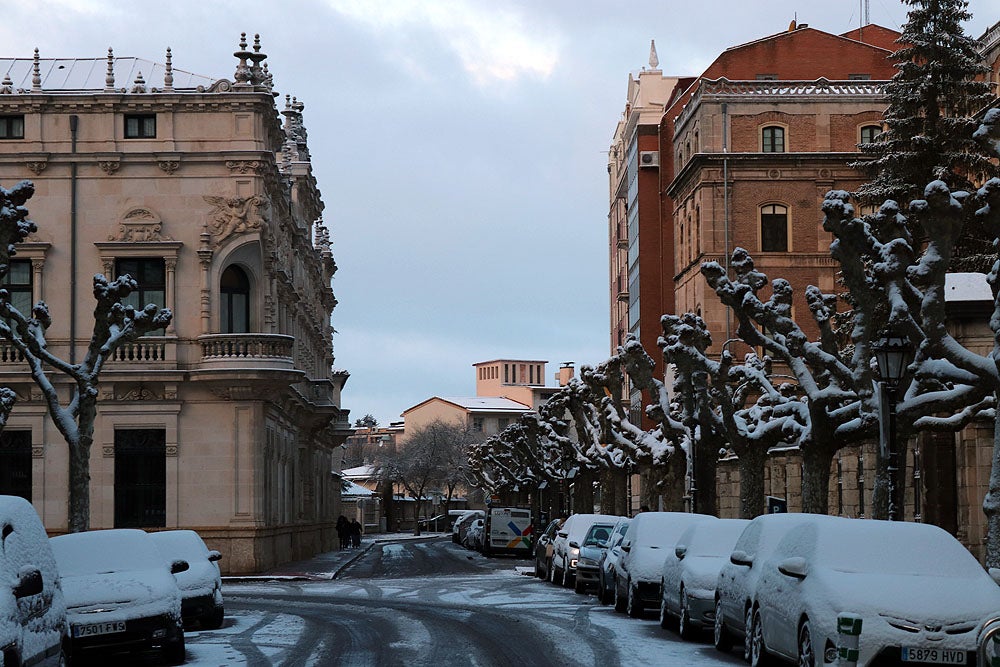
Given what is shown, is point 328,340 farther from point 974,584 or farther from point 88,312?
point 974,584

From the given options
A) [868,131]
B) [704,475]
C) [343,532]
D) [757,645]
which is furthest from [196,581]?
[343,532]

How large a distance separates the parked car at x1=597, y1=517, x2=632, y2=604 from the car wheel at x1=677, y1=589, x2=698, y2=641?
20.4 feet

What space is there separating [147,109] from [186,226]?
12.0ft

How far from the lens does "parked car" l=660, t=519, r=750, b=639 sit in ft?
69.6

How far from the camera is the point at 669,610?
2309 cm

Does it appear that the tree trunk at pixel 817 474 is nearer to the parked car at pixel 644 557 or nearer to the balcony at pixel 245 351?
the parked car at pixel 644 557

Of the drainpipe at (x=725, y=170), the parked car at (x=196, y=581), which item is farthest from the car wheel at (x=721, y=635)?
the drainpipe at (x=725, y=170)

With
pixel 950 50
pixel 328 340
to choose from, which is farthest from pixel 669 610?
pixel 328 340

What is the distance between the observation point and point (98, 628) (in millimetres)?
17828

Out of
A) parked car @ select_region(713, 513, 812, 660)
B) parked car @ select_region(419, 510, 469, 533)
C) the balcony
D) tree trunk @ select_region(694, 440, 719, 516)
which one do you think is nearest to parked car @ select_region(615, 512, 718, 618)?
parked car @ select_region(713, 513, 812, 660)

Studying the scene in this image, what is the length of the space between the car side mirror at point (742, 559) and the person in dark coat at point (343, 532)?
59.1 meters

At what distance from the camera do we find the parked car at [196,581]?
80.3 feet

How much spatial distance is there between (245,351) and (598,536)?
14968mm

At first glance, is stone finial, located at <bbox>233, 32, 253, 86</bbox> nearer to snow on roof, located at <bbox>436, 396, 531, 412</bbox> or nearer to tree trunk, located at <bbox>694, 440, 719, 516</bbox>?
tree trunk, located at <bbox>694, 440, 719, 516</bbox>
